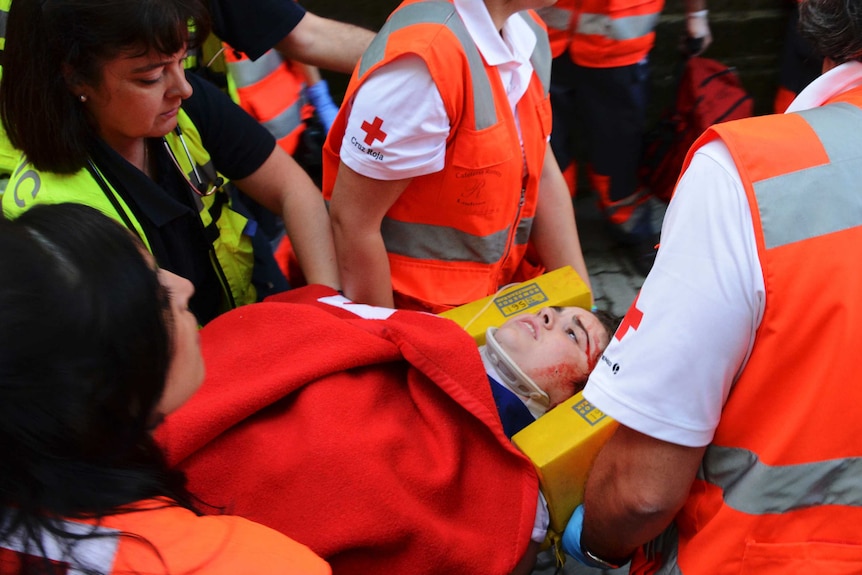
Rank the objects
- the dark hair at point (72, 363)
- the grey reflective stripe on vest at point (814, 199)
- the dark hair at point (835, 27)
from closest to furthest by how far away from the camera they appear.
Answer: the dark hair at point (72, 363), the grey reflective stripe on vest at point (814, 199), the dark hair at point (835, 27)

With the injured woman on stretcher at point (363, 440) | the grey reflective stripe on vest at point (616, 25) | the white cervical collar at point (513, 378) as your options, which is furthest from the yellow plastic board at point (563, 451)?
the grey reflective stripe on vest at point (616, 25)

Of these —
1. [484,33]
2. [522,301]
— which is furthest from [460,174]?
[522,301]

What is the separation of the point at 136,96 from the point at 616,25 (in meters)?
2.06

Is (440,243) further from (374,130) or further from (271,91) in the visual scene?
(271,91)

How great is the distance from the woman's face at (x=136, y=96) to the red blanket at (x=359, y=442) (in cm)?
52

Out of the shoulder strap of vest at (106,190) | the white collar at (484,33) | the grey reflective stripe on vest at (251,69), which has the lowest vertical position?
the grey reflective stripe on vest at (251,69)

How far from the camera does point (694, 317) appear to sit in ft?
3.80

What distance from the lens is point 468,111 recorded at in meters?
1.90

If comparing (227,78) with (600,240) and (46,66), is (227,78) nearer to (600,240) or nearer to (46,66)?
(46,66)

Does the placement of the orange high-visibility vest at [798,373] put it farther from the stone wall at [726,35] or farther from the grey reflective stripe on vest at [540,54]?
the stone wall at [726,35]

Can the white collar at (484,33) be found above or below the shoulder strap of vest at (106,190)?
above

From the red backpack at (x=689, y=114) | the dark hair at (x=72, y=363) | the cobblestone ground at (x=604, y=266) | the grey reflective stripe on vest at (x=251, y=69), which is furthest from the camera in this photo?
the cobblestone ground at (x=604, y=266)

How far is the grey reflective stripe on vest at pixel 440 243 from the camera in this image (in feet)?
7.00

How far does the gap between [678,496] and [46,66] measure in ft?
5.05
